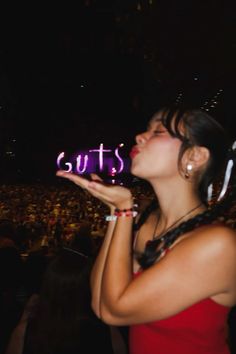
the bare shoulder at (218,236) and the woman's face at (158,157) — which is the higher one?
the woman's face at (158,157)

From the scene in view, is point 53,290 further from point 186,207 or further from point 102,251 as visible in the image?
point 186,207

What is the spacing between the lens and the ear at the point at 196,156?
5.09 ft

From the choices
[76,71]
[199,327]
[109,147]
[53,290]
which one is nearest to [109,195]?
[199,327]

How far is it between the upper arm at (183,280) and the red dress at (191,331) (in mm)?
62

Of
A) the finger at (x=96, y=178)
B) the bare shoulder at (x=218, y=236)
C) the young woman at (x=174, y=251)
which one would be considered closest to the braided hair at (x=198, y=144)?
the young woman at (x=174, y=251)

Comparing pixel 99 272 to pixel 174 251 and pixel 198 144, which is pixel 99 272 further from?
pixel 198 144

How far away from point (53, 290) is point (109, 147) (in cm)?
3998

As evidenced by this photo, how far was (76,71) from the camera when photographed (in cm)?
3219

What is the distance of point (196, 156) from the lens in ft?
5.11

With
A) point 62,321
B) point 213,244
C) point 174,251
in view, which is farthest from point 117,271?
point 62,321

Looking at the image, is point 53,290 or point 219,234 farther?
point 53,290

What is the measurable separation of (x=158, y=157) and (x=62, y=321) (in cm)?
131

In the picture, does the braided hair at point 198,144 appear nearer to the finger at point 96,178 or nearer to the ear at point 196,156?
the ear at point 196,156

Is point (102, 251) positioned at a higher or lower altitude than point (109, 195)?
lower
